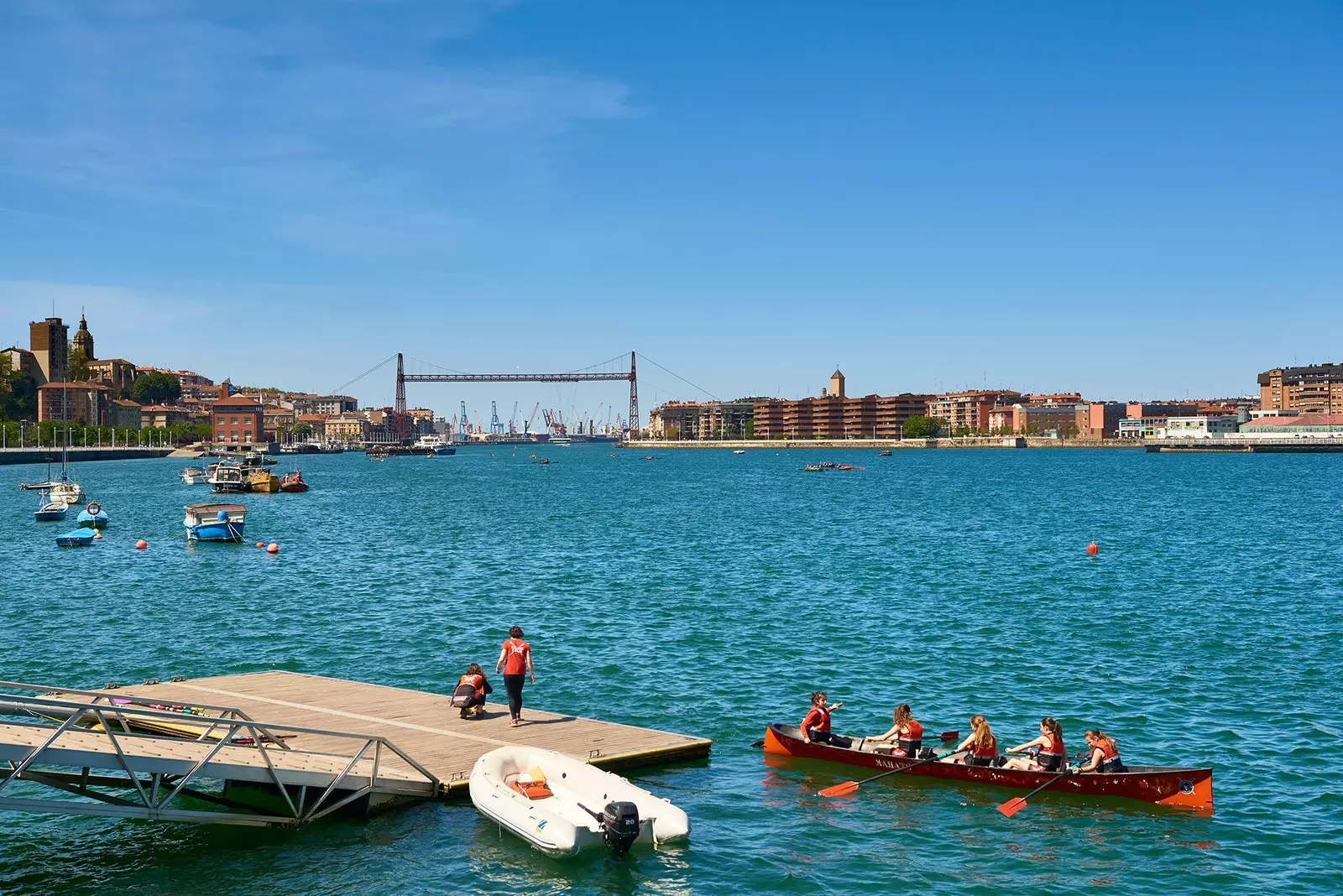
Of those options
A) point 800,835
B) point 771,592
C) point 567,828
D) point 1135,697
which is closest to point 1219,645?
point 1135,697

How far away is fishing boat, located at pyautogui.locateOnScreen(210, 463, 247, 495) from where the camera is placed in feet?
414

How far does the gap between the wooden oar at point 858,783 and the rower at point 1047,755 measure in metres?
1.20

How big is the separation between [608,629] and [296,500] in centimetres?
8397

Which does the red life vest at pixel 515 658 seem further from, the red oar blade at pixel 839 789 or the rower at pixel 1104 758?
the rower at pixel 1104 758

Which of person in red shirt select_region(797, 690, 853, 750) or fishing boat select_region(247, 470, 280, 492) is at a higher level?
fishing boat select_region(247, 470, 280, 492)

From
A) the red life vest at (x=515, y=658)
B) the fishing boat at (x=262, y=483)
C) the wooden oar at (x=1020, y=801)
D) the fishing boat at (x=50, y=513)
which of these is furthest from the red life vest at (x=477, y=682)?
the fishing boat at (x=262, y=483)

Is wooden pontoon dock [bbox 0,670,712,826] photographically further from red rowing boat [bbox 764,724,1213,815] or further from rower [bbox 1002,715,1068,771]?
rower [bbox 1002,715,1068,771]

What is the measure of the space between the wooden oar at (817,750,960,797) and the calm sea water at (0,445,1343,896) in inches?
9.5

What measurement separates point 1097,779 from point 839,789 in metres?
4.73

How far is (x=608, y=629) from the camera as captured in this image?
3850 centimetres

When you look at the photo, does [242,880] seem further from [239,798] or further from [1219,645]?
[1219,645]

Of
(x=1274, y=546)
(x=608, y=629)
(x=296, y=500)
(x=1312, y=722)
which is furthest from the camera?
(x=296, y=500)

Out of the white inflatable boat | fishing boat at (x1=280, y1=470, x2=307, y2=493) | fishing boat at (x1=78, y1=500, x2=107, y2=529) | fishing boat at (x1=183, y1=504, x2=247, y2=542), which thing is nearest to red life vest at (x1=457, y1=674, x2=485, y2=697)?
the white inflatable boat

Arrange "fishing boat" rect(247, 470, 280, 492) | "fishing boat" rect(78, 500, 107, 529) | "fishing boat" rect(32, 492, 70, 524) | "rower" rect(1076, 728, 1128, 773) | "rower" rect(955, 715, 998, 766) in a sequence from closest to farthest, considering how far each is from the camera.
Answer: "rower" rect(1076, 728, 1128, 773), "rower" rect(955, 715, 998, 766), "fishing boat" rect(78, 500, 107, 529), "fishing boat" rect(32, 492, 70, 524), "fishing boat" rect(247, 470, 280, 492)
